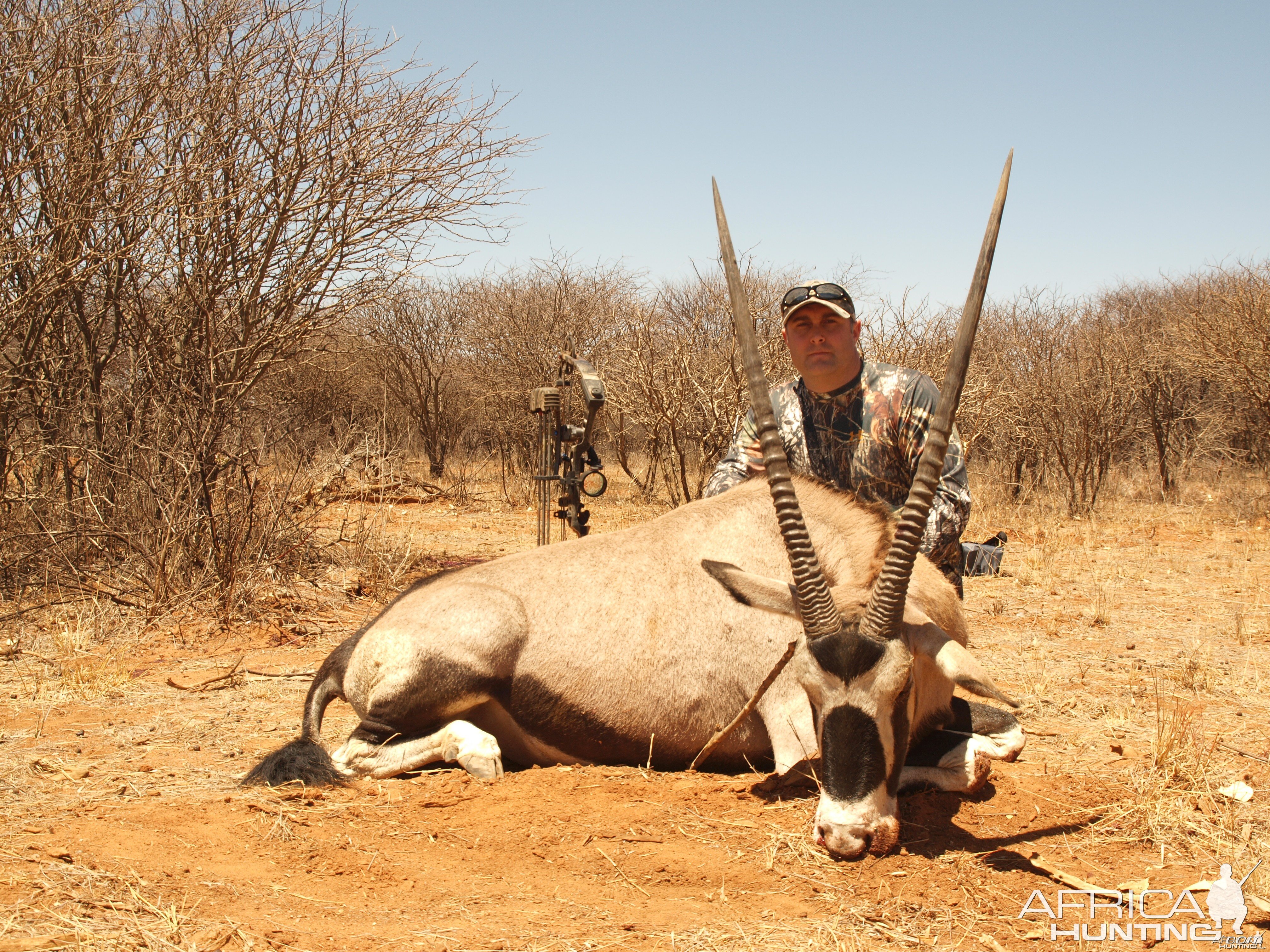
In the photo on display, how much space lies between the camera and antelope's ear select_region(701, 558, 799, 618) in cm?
376

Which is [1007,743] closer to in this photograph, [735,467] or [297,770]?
[735,467]

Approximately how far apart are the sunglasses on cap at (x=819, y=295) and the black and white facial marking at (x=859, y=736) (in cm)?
211

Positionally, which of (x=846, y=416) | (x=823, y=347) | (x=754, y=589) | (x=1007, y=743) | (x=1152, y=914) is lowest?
(x=1152, y=914)

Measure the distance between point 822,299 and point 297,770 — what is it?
328cm

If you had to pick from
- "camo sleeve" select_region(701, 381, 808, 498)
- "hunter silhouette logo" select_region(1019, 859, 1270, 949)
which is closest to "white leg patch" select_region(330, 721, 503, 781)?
"camo sleeve" select_region(701, 381, 808, 498)

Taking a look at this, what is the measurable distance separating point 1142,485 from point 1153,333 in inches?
233

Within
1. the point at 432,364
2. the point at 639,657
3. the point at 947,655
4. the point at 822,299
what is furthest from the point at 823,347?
the point at 432,364

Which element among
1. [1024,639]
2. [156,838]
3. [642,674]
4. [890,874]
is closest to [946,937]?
[890,874]

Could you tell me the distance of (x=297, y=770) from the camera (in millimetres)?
4160

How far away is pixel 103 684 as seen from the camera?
230 inches

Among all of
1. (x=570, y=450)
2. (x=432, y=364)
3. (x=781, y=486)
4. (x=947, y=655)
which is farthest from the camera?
(x=432, y=364)

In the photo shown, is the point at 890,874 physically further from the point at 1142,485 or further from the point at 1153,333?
the point at 1153,333

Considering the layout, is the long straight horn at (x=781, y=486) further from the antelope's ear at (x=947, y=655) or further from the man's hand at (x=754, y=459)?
the man's hand at (x=754, y=459)

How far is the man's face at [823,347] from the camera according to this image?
4.96 meters
